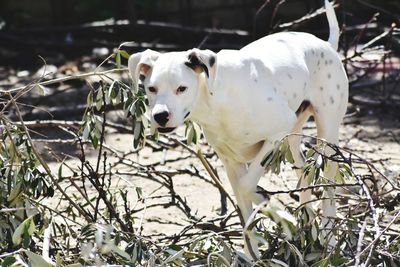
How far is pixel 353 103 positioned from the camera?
7.02 meters

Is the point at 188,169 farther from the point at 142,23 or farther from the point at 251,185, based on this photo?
the point at 142,23

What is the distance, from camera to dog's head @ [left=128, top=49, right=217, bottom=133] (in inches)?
140

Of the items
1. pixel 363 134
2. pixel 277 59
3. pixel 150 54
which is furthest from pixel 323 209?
pixel 363 134

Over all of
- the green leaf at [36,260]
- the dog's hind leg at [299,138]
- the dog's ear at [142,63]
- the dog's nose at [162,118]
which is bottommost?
the dog's hind leg at [299,138]

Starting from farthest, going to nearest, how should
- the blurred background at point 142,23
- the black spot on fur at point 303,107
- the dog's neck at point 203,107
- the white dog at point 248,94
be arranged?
the blurred background at point 142,23 → the black spot on fur at point 303,107 → the dog's neck at point 203,107 → the white dog at point 248,94

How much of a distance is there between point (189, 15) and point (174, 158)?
4.67 meters

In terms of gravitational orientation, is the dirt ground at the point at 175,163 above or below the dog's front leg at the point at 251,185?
below

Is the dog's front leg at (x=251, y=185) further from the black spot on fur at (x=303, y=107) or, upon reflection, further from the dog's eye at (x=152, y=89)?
the dog's eye at (x=152, y=89)

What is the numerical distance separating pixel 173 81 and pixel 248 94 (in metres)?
0.41

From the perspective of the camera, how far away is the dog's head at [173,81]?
3556 millimetres

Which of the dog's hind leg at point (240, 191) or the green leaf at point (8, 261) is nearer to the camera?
the green leaf at point (8, 261)

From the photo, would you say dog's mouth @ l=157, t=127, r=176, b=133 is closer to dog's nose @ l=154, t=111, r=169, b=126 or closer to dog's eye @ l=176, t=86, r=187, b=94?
dog's nose @ l=154, t=111, r=169, b=126

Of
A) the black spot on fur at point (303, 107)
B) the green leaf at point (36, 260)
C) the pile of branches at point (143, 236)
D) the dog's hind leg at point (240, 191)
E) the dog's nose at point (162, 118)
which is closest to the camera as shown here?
the green leaf at point (36, 260)

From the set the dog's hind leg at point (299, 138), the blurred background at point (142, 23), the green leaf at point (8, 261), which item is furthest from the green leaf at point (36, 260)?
the blurred background at point (142, 23)
